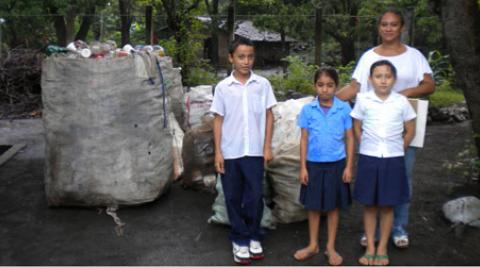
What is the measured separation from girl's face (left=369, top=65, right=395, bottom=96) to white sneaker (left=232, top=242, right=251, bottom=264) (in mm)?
1360

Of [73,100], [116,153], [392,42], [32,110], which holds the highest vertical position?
[392,42]

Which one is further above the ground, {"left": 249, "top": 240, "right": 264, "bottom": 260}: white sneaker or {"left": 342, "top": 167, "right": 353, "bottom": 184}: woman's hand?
{"left": 342, "top": 167, "right": 353, "bottom": 184}: woman's hand

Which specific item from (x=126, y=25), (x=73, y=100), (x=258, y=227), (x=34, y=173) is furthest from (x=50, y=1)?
(x=258, y=227)

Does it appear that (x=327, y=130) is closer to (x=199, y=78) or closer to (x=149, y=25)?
(x=199, y=78)

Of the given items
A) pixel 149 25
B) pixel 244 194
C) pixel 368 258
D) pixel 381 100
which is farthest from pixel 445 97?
pixel 244 194

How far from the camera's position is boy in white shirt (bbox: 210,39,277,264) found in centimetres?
344

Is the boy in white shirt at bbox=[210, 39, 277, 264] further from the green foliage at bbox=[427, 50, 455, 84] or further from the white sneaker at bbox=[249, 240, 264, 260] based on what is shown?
the green foliage at bbox=[427, 50, 455, 84]

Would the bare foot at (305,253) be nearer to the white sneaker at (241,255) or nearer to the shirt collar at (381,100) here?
the white sneaker at (241,255)

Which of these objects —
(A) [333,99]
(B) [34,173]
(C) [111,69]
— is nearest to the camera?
(A) [333,99]

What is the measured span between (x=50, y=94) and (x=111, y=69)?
0.55 metres

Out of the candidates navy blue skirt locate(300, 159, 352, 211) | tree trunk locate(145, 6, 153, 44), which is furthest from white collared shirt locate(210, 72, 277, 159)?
tree trunk locate(145, 6, 153, 44)

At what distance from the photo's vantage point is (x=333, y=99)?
11.2 ft

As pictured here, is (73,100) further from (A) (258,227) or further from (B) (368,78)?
(B) (368,78)

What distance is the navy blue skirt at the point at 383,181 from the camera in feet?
10.6
